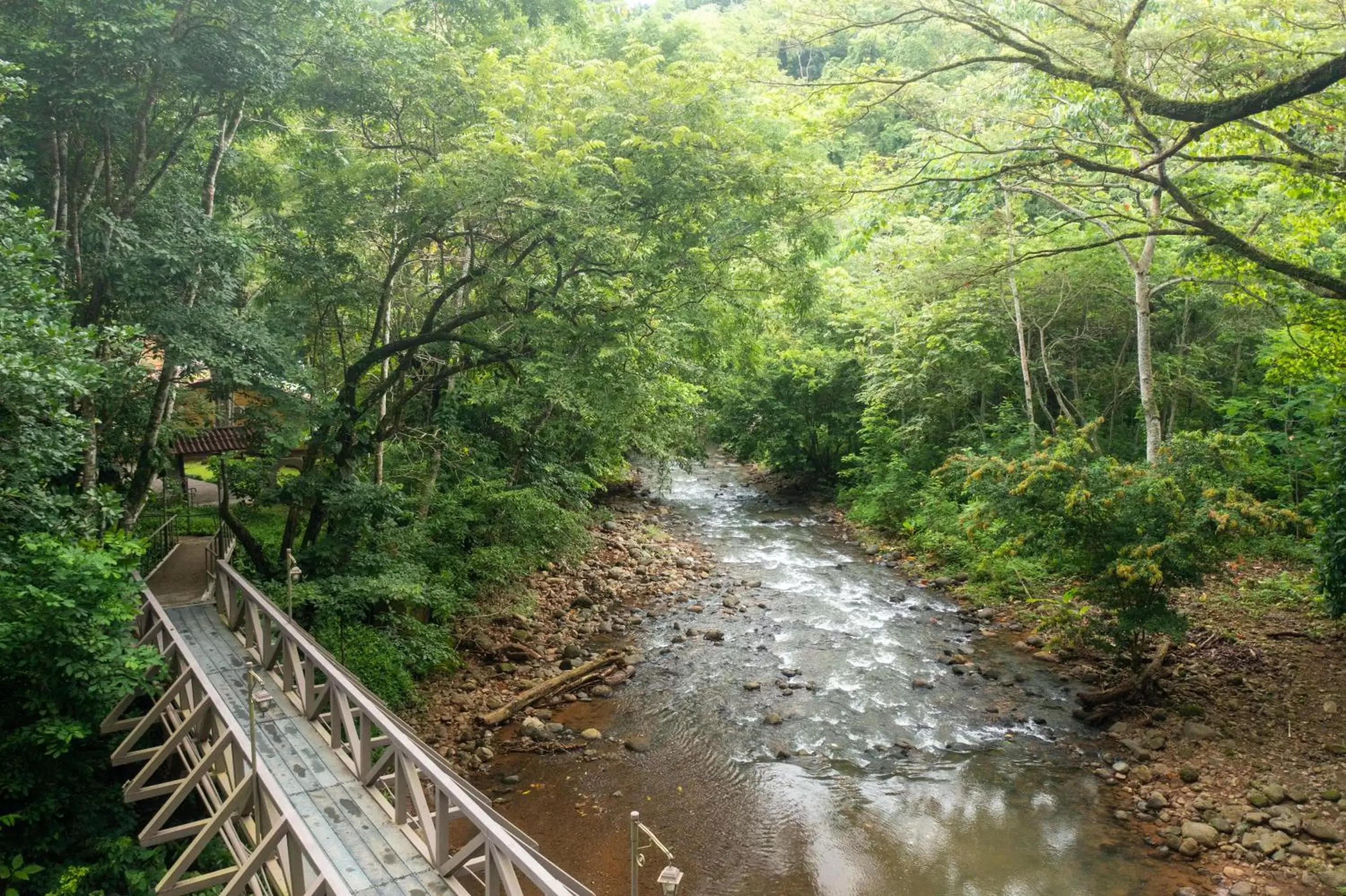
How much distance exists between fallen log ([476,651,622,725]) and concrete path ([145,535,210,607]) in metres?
4.85

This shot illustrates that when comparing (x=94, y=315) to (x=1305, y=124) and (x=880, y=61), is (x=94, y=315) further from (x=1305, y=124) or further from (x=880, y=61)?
(x=1305, y=124)

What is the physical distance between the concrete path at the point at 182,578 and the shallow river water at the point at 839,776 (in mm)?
5765

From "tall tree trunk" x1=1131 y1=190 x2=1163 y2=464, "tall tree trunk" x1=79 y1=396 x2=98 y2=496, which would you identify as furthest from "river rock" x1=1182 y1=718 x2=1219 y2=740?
"tall tree trunk" x1=79 y1=396 x2=98 y2=496

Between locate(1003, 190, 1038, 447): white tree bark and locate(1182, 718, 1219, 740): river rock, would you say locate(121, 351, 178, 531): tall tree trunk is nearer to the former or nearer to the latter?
locate(1182, 718, 1219, 740): river rock

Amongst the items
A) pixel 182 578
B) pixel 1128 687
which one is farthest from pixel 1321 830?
pixel 182 578

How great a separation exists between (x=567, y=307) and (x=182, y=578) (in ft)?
25.0

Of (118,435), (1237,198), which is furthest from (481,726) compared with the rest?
(1237,198)

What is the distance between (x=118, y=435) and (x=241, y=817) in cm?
659

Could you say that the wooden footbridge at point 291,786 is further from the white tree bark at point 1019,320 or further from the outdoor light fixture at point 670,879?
the white tree bark at point 1019,320

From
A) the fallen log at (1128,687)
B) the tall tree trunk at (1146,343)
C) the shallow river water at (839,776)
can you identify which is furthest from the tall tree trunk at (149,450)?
the tall tree trunk at (1146,343)

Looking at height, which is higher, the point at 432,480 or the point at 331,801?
the point at 432,480

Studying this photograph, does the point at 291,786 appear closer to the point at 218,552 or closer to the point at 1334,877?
the point at 218,552

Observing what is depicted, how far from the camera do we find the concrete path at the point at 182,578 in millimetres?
11477

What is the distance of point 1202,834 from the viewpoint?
810 centimetres
